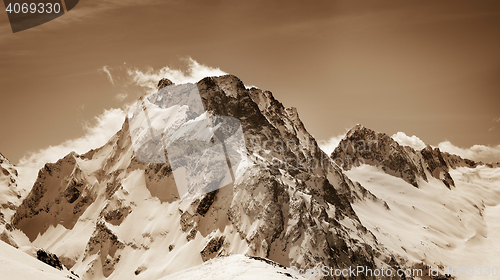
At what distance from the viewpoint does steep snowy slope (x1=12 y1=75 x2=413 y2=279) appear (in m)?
106

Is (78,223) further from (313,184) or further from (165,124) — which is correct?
(313,184)

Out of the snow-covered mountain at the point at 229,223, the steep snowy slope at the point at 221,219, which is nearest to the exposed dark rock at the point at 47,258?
the snow-covered mountain at the point at 229,223

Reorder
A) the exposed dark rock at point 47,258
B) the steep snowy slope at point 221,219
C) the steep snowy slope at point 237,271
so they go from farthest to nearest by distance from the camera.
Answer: the steep snowy slope at point 221,219, the exposed dark rock at point 47,258, the steep snowy slope at point 237,271

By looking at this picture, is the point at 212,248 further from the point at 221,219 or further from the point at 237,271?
the point at 237,271

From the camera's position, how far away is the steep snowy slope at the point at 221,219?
348ft

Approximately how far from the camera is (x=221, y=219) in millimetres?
118125

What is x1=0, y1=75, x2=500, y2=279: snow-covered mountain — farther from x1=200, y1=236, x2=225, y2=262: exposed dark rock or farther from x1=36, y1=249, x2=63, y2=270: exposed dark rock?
x1=36, y1=249, x2=63, y2=270: exposed dark rock

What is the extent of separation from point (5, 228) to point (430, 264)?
215635 mm

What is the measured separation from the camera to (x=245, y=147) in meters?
144

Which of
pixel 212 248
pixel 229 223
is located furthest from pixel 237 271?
pixel 212 248

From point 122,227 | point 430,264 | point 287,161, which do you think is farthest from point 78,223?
point 430,264

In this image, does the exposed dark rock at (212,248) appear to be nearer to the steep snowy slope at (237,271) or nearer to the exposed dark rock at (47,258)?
the exposed dark rock at (47,258)

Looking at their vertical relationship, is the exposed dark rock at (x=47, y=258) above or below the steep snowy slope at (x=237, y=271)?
below

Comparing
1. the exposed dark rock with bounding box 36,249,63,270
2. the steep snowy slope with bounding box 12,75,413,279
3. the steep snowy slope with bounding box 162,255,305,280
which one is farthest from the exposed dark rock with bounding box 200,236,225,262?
the steep snowy slope with bounding box 162,255,305,280
